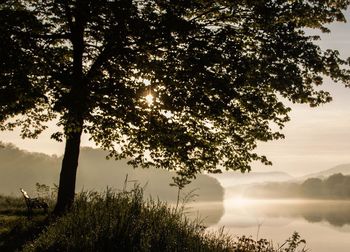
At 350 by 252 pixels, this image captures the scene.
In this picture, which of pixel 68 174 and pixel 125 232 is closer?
pixel 125 232

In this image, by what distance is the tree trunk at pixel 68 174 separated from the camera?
1789cm

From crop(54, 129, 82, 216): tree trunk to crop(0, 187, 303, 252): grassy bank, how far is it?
12.0 feet

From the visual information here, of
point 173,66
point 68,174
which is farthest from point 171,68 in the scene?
point 68,174

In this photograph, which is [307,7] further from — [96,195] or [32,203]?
[32,203]

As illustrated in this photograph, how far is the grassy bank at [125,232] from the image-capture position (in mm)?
9984

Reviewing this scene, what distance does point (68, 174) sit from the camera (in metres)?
18.3

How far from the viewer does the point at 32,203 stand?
1738 cm

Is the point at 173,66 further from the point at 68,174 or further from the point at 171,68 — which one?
the point at 68,174

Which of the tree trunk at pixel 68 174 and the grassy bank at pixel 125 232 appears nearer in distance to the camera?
the grassy bank at pixel 125 232

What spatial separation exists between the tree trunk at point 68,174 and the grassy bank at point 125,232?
365cm

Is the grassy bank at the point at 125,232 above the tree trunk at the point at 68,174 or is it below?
below

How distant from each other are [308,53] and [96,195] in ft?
28.7

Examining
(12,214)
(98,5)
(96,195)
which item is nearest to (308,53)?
(98,5)

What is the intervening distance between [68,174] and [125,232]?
341 inches
